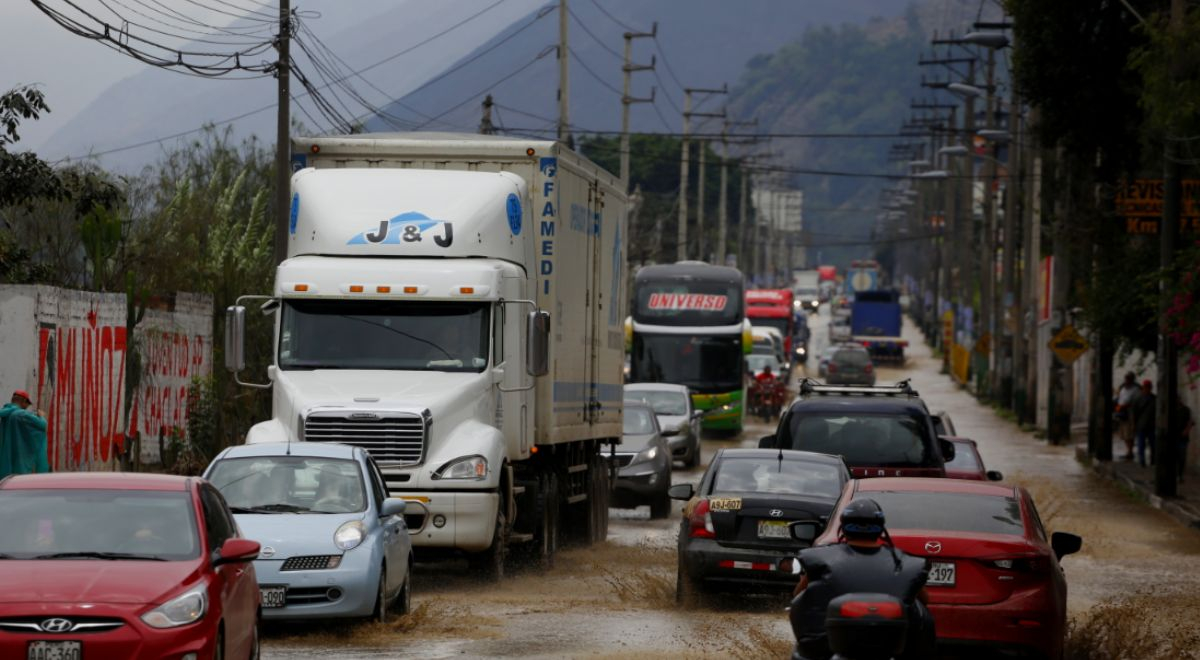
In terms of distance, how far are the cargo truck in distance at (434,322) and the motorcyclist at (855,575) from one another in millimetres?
9284

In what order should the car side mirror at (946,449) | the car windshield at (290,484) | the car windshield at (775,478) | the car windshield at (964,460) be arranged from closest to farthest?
the car windshield at (290,484)
the car windshield at (775,478)
the car side mirror at (946,449)
the car windshield at (964,460)

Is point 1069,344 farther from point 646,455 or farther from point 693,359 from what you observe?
point 646,455

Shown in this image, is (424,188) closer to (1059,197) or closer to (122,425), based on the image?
(122,425)

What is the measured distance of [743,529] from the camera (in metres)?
17.5

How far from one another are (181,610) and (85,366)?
16.7m

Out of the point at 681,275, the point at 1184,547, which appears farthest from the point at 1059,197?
the point at 1184,547

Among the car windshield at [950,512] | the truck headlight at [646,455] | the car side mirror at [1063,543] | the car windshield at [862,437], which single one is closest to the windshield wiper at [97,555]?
the car windshield at [950,512]

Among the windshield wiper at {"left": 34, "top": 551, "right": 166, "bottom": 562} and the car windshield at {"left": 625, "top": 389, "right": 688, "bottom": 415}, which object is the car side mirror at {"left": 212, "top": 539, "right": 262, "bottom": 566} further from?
the car windshield at {"left": 625, "top": 389, "right": 688, "bottom": 415}

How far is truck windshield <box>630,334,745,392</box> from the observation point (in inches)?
1982

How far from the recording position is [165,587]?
35.1 ft

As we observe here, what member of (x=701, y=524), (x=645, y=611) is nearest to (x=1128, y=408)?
(x=701, y=524)

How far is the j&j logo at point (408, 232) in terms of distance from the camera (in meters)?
19.9

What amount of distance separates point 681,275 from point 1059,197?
30.3 feet

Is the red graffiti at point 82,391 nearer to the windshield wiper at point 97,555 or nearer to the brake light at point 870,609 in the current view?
the windshield wiper at point 97,555
